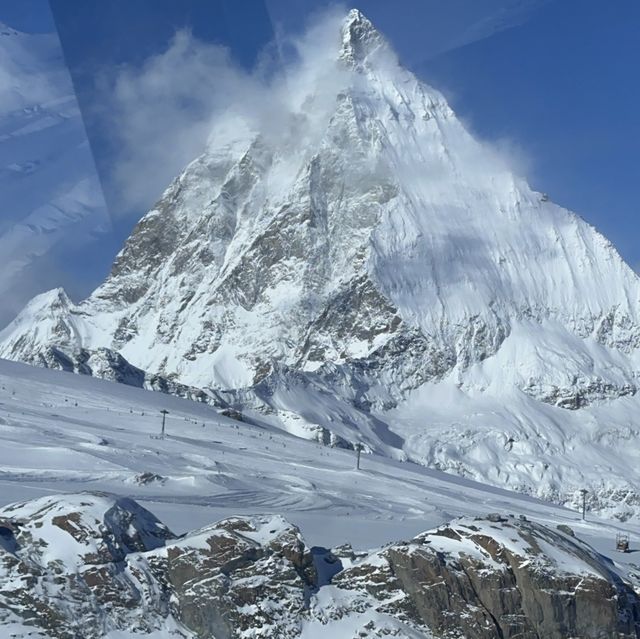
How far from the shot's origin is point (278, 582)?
32.5 metres

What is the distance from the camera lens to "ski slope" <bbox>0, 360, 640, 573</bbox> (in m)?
47.3

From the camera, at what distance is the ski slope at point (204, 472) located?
47281 millimetres

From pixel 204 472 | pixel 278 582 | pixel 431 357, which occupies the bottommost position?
pixel 278 582

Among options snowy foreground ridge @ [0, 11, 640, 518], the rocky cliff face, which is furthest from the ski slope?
snowy foreground ridge @ [0, 11, 640, 518]

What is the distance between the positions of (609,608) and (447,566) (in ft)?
14.1

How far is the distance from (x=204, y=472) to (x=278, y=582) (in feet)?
86.2

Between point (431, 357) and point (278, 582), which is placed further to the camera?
point (431, 357)

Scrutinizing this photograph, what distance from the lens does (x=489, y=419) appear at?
162m

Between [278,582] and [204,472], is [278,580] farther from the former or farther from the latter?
[204,472]

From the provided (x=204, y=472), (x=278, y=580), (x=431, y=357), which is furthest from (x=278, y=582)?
(x=431, y=357)

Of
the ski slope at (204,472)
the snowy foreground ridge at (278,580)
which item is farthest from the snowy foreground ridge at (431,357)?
the snowy foreground ridge at (278,580)

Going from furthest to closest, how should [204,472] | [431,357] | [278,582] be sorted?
[431,357]
[204,472]
[278,582]

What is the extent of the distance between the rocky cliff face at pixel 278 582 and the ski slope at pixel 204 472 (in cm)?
564

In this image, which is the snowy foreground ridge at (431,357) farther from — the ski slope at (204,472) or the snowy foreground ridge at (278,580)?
the snowy foreground ridge at (278,580)
